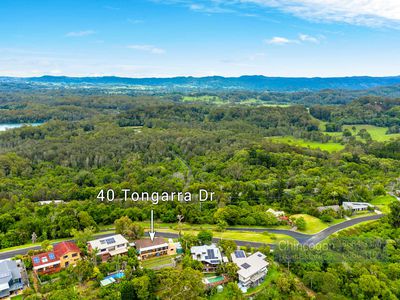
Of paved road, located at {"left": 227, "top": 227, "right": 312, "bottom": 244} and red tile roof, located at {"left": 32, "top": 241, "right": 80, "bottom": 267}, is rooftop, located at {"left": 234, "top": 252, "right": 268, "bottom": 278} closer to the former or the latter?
paved road, located at {"left": 227, "top": 227, "right": 312, "bottom": 244}

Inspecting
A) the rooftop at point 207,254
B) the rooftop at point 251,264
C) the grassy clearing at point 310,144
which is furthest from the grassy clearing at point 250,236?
the grassy clearing at point 310,144

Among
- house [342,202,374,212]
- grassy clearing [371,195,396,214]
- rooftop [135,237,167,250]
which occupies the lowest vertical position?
grassy clearing [371,195,396,214]

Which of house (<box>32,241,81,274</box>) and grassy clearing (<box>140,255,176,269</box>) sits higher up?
house (<box>32,241,81,274</box>)

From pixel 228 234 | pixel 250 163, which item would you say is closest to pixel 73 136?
pixel 250 163

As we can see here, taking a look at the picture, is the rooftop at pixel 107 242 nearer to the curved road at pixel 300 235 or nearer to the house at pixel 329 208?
the curved road at pixel 300 235

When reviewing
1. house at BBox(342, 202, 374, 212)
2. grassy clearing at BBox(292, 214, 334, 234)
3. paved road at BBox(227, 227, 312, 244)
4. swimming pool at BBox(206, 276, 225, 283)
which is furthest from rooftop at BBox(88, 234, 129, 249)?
house at BBox(342, 202, 374, 212)

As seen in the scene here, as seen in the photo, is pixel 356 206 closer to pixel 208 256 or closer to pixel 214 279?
pixel 208 256

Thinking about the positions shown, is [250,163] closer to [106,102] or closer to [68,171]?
[68,171]

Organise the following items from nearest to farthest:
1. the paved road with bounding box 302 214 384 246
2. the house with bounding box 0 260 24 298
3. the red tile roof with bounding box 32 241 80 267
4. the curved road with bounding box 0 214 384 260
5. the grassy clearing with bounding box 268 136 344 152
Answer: the house with bounding box 0 260 24 298, the red tile roof with bounding box 32 241 80 267, the curved road with bounding box 0 214 384 260, the paved road with bounding box 302 214 384 246, the grassy clearing with bounding box 268 136 344 152
